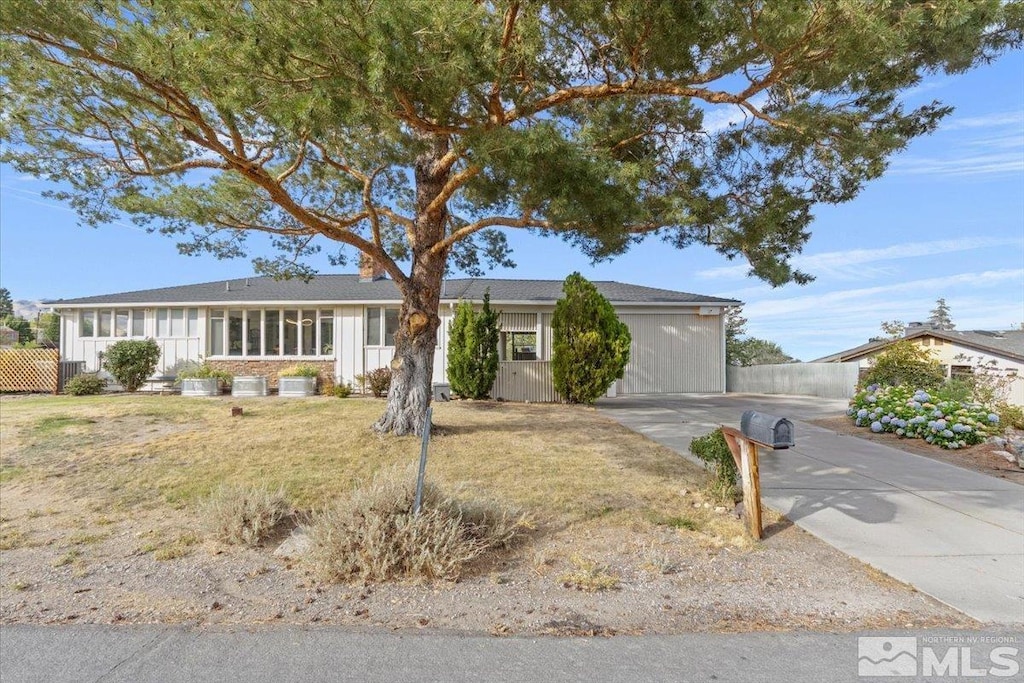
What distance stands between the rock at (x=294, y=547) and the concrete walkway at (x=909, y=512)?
4420mm

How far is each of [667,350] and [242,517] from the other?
14474 mm

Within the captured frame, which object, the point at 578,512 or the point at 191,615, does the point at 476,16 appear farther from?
the point at 191,615

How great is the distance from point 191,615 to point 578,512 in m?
3.33

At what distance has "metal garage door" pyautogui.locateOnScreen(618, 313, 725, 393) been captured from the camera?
1761 centimetres

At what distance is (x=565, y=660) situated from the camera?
Answer: 3137 millimetres

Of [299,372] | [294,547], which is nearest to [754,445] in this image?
[294,547]

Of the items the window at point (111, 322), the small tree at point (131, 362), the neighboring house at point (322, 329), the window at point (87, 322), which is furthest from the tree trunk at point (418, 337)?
the window at point (87, 322)

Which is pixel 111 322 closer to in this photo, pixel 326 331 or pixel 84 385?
pixel 84 385

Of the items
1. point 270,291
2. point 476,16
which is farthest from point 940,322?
point 476,16

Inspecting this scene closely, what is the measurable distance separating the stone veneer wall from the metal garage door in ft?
29.1

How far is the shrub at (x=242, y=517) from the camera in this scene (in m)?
5.07

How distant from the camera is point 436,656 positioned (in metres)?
3.17

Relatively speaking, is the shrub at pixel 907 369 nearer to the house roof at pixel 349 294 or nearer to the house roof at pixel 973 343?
the house roof at pixel 349 294

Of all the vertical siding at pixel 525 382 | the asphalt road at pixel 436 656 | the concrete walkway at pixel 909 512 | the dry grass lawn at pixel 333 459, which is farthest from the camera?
the vertical siding at pixel 525 382
